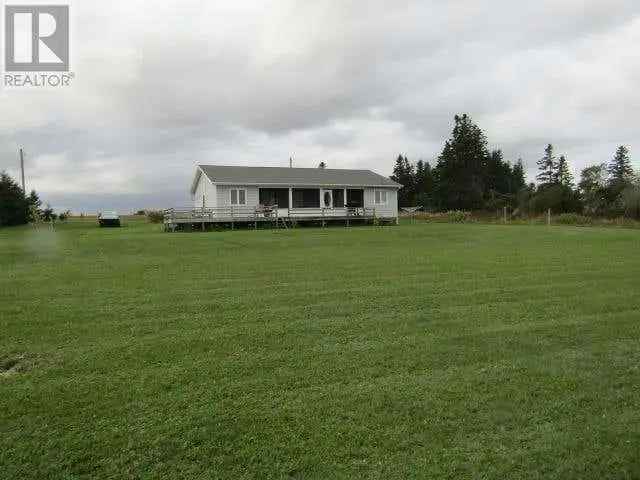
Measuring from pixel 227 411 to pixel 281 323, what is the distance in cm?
251

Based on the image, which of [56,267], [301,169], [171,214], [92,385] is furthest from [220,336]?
[301,169]

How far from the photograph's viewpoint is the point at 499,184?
79.4 metres

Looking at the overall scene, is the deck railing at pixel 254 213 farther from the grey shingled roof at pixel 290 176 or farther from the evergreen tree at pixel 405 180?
the evergreen tree at pixel 405 180

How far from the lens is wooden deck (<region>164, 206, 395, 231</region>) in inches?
1166

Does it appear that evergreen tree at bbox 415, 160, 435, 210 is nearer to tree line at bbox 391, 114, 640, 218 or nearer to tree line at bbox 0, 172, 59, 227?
tree line at bbox 391, 114, 640, 218

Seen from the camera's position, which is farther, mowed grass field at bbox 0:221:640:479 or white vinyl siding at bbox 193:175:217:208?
white vinyl siding at bbox 193:175:217:208

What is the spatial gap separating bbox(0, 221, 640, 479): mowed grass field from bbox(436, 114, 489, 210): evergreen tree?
188ft

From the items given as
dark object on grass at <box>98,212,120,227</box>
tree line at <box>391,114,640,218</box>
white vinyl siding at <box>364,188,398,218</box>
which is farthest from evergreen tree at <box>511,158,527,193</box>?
dark object on grass at <box>98,212,120,227</box>

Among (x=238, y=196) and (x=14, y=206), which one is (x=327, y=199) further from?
(x=14, y=206)

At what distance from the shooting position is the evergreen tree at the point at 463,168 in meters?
64.6

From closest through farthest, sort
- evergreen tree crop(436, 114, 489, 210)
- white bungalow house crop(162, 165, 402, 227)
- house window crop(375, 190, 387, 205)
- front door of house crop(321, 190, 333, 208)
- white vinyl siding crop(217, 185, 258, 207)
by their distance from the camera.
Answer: white bungalow house crop(162, 165, 402, 227)
white vinyl siding crop(217, 185, 258, 207)
front door of house crop(321, 190, 333, 208)
house window crop(375, 190, 387, 205)
evergreen tree crop(436, 114, 489, 210)

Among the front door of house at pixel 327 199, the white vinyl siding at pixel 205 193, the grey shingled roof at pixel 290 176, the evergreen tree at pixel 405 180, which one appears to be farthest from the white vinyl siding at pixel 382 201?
the evergreen tree at pixel 405 180

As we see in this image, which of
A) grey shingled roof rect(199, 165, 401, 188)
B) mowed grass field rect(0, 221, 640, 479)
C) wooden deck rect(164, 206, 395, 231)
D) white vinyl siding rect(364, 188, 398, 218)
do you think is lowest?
mowed grass field rect(0, 221, 640, 479)

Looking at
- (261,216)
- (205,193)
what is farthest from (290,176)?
(205,193)
